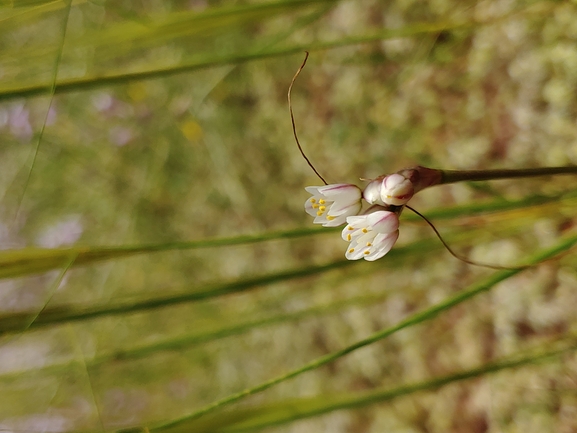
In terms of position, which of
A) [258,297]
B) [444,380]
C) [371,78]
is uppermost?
[371,78]

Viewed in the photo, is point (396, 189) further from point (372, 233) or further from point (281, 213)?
point (281, 213)

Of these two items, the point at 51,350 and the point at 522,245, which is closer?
the point at 522,245

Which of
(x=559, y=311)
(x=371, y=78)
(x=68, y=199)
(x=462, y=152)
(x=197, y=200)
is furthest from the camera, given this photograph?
(x=68, y=199)

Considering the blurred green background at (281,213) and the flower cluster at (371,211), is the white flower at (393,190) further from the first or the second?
the blurred green background at (281,213)

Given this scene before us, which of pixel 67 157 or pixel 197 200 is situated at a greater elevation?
pixel 67 157

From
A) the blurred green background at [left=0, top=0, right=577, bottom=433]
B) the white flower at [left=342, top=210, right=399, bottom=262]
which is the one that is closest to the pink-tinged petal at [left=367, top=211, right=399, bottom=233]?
the white flower at [left=342, top=210, right=399, bottom=262]

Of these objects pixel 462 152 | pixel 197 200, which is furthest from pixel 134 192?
pixel 462 152

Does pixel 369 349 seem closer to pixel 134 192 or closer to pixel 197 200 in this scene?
pixel 197 200

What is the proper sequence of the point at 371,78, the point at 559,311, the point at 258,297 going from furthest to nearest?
the point at 258,297
the point at 371,78
the point at 559,311

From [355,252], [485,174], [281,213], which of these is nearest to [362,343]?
[355,252]
